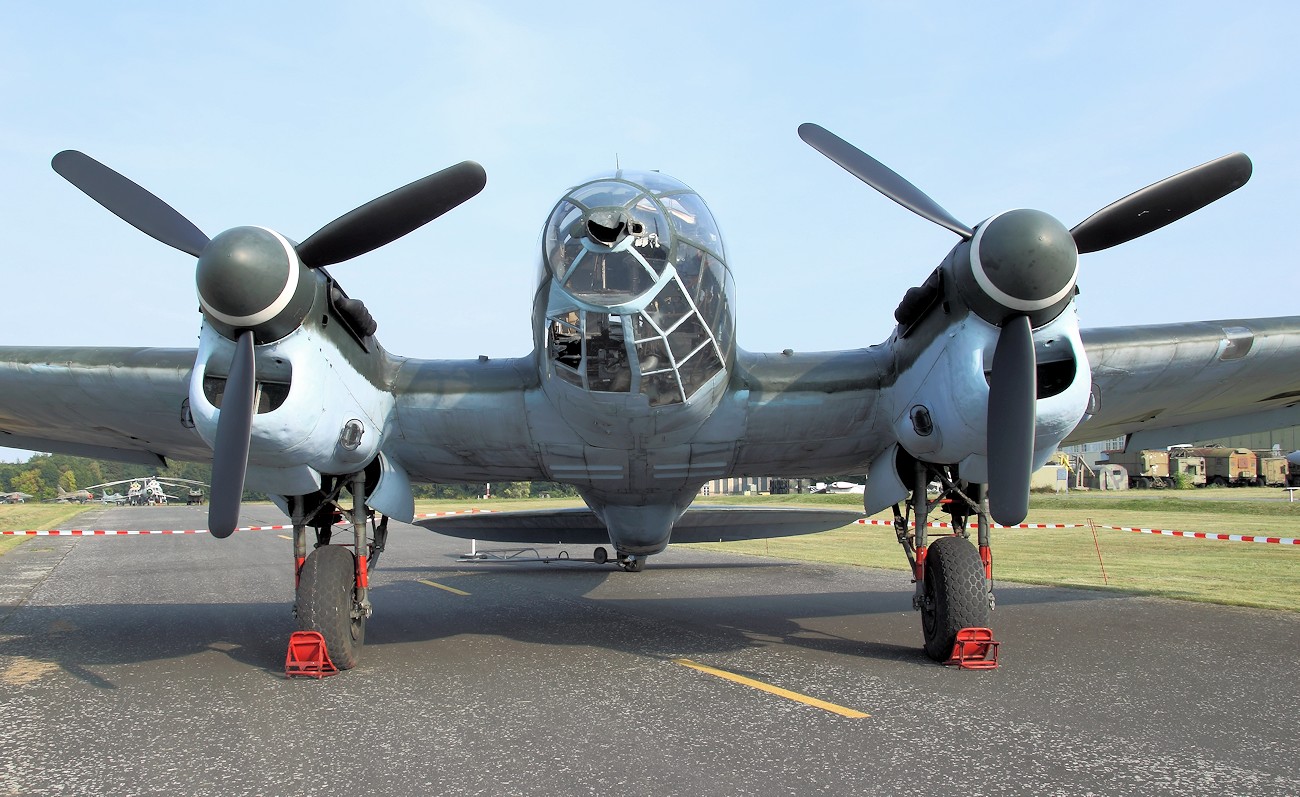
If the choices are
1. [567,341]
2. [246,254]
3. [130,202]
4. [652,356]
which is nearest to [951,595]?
[652,356]

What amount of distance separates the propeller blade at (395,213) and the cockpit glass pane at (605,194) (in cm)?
117

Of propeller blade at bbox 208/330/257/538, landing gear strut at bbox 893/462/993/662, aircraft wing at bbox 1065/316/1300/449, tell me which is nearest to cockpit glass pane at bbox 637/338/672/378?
propeller blade at bbox 208/330/257/538

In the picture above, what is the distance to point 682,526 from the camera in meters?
12.2

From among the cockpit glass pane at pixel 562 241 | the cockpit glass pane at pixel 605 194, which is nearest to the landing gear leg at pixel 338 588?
the cockpit glass pane at pixel 562 241

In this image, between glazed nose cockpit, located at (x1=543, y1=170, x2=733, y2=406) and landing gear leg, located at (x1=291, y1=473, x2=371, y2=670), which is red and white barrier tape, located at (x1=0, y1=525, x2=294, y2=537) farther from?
glazed nose cockpit, located at (x1=543, y1=170, x2=733, y2=406)

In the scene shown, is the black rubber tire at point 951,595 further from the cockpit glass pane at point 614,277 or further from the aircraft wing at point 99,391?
the aircraft wing at point 99,391

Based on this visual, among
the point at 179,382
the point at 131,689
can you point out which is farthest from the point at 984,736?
the point at 179,382

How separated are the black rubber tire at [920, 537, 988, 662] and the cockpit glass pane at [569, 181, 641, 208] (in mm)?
3995

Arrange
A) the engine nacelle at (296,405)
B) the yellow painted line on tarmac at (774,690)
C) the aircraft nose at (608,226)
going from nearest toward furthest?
1. the yellow painted line on tarmac at (774,690)
2. the aircraft nose at (608,226)
3. the engine nacelle at (296,405)

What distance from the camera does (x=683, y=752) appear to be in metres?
4.70

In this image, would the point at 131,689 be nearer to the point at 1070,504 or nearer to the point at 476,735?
A: the point at 476,735

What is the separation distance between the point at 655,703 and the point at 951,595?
271cm

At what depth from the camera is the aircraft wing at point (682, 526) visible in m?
12.3

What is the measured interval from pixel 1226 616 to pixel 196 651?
1072cm
